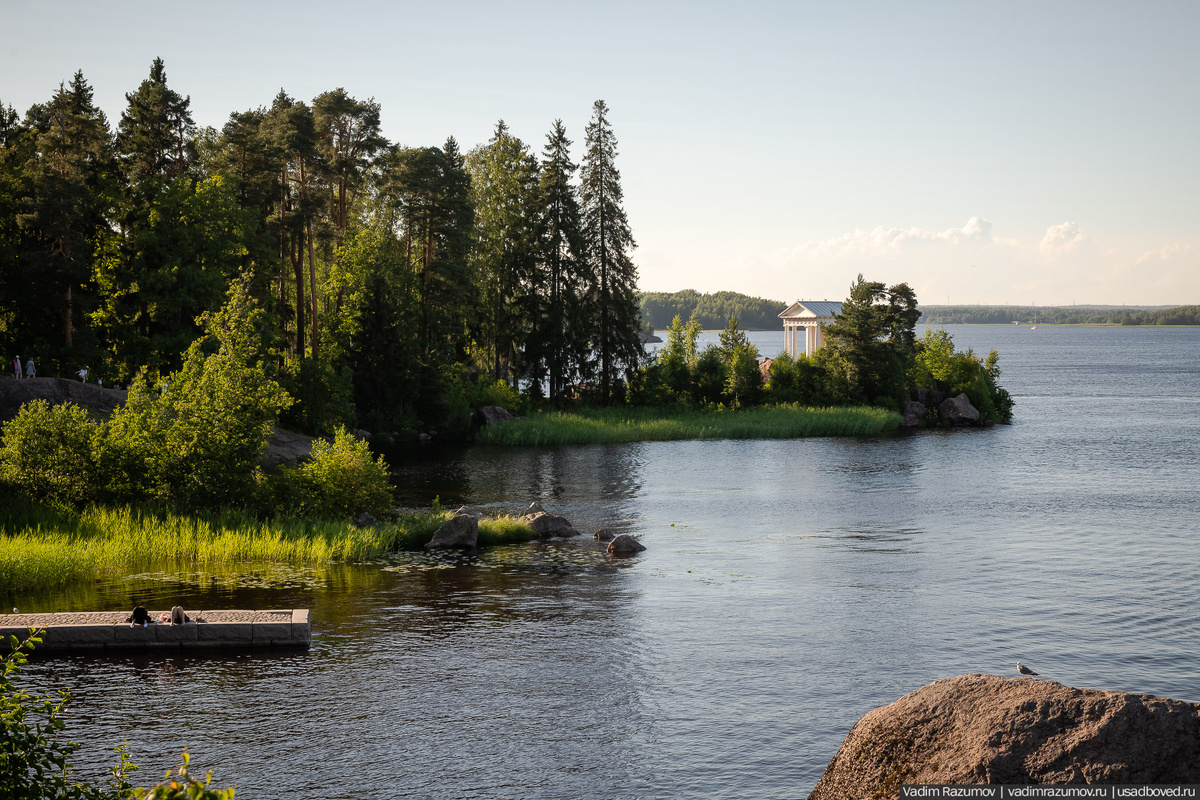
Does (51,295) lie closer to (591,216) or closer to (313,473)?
(313,473)

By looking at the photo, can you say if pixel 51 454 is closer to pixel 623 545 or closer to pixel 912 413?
pixel 623 545

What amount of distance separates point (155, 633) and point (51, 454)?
1290 centimetres

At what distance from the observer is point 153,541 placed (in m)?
28.8

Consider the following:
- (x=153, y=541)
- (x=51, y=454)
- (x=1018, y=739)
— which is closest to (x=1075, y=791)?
(x=1018, y=739)

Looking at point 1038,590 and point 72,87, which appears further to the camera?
point 72,87

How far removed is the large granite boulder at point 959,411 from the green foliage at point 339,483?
194 ft

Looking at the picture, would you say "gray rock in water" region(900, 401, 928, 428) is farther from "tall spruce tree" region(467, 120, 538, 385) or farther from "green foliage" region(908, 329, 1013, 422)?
"tall spruce tree" region(467, 120, 538, 385)

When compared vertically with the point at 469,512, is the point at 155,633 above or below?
below

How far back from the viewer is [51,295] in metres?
49.0

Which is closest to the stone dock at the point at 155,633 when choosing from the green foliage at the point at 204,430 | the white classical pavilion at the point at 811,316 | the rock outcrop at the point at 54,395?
the green foliage at the point at 204,430

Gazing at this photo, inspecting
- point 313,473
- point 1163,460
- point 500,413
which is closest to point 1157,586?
point 313,473

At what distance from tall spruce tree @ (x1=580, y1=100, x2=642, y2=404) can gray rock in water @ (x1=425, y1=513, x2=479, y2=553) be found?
45.8 metres

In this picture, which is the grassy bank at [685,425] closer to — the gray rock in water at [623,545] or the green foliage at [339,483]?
the green foliage at [339,483]

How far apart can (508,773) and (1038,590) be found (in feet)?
61.2
